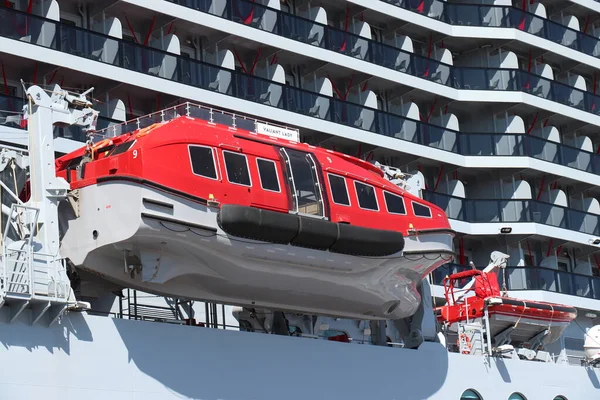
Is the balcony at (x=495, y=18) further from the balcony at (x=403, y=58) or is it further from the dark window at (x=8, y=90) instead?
the dark window at (x=8, y=90)

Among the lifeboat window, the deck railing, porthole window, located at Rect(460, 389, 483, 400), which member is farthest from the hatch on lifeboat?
porthole window, located at Rect(460, 389, 483, 400)

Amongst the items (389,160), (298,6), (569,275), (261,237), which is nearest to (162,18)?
(298,6)

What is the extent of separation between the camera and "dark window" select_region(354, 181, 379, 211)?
1973cm

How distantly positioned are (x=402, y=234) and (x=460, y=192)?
13.6 m

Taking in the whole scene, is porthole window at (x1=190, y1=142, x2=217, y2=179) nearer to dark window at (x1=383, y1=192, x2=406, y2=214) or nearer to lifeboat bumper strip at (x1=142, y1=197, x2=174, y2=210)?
lifeboat bumper strip at (x1=142, y1=197, x2=174, y2=210)

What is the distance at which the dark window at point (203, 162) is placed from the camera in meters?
17.4

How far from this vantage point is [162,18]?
87.8 ft

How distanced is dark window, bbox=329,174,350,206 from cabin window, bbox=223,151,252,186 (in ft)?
5.97

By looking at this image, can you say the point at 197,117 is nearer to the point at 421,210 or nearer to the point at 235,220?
the point at 235,220

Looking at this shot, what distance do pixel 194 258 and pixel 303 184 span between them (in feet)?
7.92

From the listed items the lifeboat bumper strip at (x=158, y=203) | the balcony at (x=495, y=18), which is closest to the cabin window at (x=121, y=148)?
the lifeboat bumper strip at (x=158, y=203)

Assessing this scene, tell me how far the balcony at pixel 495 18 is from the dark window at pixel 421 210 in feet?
41.5

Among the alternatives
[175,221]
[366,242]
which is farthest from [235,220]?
[366,242]

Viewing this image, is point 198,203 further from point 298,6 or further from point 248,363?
point 298,6
